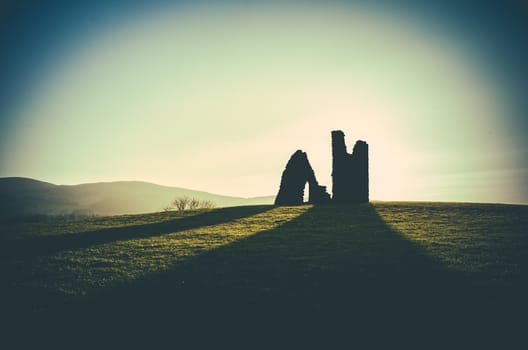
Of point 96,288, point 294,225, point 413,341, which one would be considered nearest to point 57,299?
point 96,288

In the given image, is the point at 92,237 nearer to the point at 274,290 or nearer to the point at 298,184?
the point at 274,290

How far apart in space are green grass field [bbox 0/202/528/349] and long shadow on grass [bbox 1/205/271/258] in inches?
10.7

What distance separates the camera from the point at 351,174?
3906 cm

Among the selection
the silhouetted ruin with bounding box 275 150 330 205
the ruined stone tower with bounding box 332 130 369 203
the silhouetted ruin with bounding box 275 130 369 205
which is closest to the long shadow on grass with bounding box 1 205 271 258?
the silhouetted ruin with bounding box 275 150 330 205

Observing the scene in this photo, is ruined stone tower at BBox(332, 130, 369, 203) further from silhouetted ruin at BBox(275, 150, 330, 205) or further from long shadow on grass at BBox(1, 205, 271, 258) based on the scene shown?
long shadow on grass at BBox(1, 205, 271, 258)

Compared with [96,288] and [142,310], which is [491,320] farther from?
[96,288]

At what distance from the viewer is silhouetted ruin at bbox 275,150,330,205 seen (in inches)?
1553

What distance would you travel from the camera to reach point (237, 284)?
37.4 ft

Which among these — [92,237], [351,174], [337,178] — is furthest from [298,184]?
[92,237]

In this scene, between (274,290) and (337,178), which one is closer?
(274,290)

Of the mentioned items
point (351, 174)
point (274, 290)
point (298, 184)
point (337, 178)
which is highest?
point (351, 174)

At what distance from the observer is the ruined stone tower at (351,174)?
38812 millimetres

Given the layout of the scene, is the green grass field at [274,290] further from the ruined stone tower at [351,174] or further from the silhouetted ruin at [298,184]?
the silhouetted ruin at [298,184]

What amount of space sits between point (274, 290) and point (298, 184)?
29.7 metres
